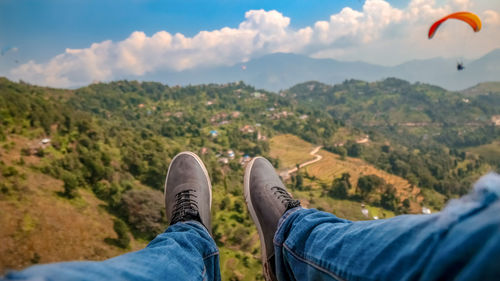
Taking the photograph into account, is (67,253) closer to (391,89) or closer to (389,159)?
(389,159)

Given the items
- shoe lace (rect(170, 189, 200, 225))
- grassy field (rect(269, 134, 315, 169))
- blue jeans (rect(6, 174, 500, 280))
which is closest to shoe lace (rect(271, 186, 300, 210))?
blue jeans (rect(6, 174, 500, 280))

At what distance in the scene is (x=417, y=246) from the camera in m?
0.69

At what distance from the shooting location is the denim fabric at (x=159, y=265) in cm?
68

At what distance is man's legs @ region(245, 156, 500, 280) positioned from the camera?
1.69ft

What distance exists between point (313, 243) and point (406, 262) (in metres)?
0.56

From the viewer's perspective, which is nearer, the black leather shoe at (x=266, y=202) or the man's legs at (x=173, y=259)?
the man's legs at (x=173, y=259)

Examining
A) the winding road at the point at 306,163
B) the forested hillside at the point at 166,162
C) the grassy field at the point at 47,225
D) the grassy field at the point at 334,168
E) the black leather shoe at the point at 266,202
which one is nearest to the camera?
the black leather shoe at the point at 266,202

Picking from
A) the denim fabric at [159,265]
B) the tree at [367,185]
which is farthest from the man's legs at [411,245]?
the tree at [367,185]

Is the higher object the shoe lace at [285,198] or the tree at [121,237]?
the shoe lace at [285,198]

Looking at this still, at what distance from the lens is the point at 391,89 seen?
8725cm

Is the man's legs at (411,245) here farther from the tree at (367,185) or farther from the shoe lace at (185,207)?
the tree at (367,185)

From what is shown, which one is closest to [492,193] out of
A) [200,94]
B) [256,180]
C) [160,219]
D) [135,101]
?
[256,180]

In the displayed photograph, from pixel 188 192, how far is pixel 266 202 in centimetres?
90

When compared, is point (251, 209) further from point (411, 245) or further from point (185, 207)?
point (411, 245)
